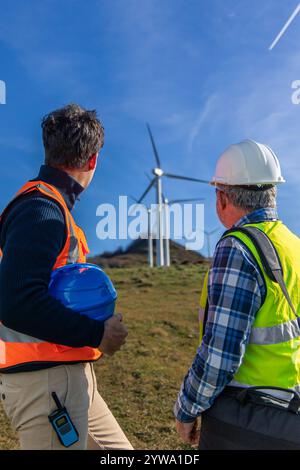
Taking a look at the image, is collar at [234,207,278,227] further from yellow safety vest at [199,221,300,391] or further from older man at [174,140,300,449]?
yellow safety vest at [199,221,300,391]

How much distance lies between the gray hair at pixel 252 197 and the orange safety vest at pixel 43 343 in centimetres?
93

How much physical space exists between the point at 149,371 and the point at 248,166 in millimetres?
7018

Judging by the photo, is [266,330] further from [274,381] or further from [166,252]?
[166,252]

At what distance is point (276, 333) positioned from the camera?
240 centimetres

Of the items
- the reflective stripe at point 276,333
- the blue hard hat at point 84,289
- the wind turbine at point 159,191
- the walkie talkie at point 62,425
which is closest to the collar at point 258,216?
the reflective stripe at point 276,333

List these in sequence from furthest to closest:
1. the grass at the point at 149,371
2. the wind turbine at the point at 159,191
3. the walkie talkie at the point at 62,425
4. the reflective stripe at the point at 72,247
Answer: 1. the wind turbine at the point at 159,191
2. the grass at the point at 149,371
3. the reflective stripe at the point at 72,247
4. the walkie talkie at the point at 62,425

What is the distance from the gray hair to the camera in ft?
8.82

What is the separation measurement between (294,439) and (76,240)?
1.51 meters

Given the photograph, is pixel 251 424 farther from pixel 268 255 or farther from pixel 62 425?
pixel 62 425

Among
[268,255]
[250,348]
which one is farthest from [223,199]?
[250,348]

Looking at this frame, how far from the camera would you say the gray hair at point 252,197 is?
106 inches

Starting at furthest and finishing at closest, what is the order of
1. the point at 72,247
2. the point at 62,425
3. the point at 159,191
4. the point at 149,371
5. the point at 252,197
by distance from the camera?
1. the point at 159,191
2. the point at 149,371
3. the point at 252,197
4. the point at 72,247
5. the point at 62,425

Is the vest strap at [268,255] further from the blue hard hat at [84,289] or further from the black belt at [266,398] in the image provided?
the blue hard hat at [84,289]

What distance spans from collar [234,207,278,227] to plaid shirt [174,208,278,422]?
0.72 feet
